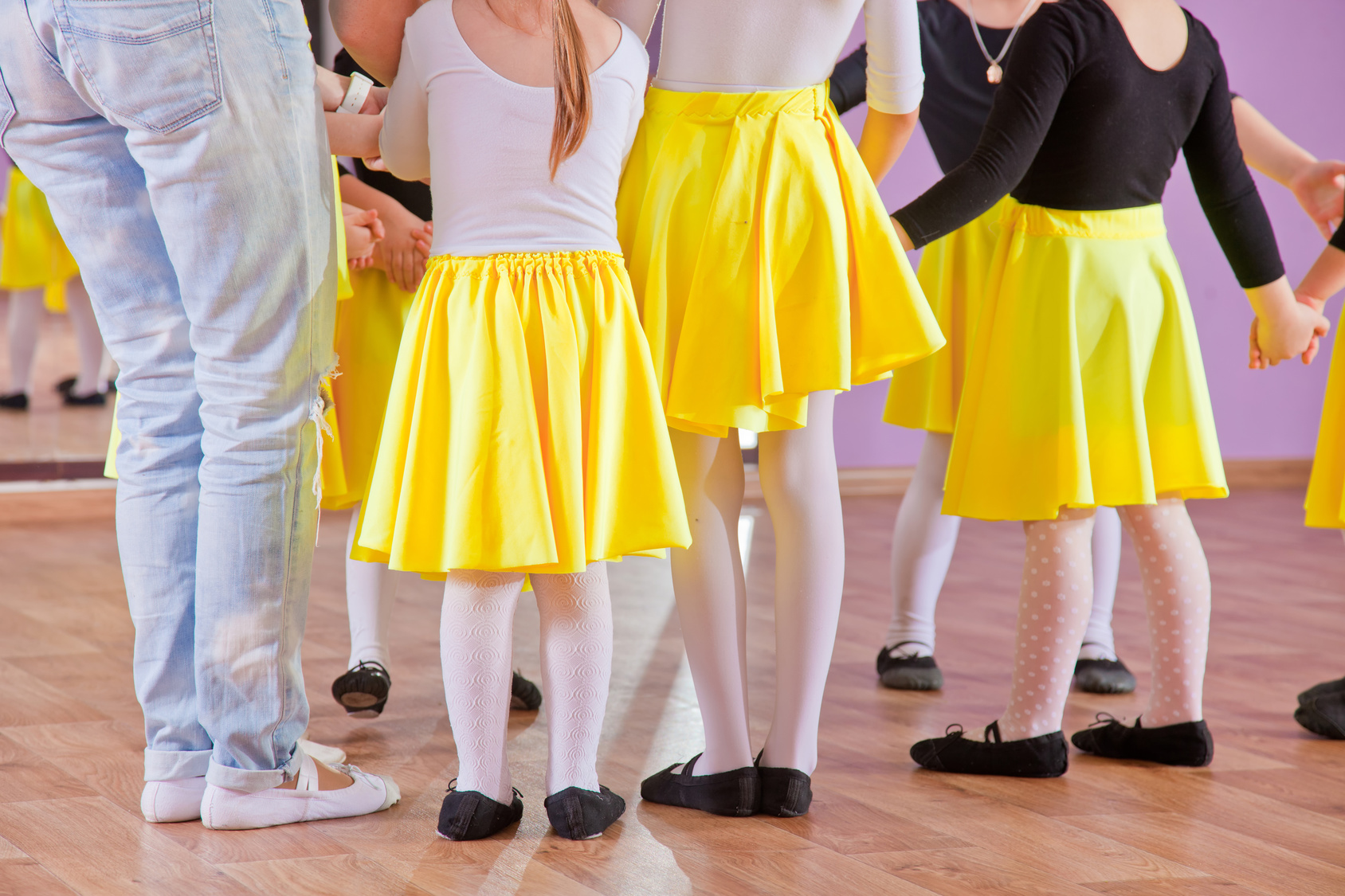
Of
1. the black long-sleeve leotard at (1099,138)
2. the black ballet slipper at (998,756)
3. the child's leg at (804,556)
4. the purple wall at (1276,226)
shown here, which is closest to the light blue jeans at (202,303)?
the child's leg at (804,556)

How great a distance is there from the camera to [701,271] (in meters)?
1.67

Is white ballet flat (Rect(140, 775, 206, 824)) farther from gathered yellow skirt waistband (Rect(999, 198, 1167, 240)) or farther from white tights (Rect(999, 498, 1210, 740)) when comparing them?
gathered yellow skirt waistband (Rect(999, 198, 1167, 240))

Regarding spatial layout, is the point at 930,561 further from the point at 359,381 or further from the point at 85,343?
the point at 85,343

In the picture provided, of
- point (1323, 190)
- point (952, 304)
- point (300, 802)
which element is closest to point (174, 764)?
point (300, 802)

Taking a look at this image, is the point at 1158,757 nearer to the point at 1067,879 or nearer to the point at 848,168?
the point at 1067,879

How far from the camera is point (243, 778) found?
1.67 meters

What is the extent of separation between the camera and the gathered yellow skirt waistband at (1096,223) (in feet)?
6.41

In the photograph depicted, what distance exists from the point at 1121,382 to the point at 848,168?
0.50 m

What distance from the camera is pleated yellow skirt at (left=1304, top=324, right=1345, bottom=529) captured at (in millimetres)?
2180

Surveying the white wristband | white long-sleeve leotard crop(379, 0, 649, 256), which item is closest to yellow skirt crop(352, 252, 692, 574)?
white long-sleeve leotard crop(379, 0, 649, 256)

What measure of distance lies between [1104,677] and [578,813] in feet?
3.92

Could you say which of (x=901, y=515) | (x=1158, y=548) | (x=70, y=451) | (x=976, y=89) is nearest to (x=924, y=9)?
(x=976, y=89)

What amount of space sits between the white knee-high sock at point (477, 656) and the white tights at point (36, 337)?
9.91ft

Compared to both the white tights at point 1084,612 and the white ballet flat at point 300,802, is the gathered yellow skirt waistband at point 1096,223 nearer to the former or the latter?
the white tights at point 1084,612
